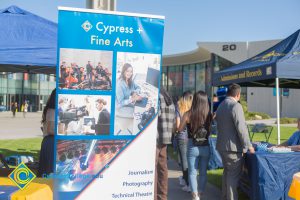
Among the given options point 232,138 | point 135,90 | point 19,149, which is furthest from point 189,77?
point 135,90

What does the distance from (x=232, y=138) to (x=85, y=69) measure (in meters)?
2.69

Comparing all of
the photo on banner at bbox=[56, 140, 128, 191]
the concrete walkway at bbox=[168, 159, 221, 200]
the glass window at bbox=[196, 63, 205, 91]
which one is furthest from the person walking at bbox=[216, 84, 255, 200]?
the glass window at bbox=[196, 63, 205, 91]

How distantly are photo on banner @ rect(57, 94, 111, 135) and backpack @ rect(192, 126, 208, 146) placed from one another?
2.50 meters

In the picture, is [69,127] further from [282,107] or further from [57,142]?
[282,107]

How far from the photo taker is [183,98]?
6809mm

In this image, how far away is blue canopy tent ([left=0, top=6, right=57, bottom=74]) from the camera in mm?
4871

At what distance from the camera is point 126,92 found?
11.9ft

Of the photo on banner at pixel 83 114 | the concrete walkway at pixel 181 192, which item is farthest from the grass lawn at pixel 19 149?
the photo on banner at pixel 83 114

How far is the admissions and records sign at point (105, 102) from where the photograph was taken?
341cm

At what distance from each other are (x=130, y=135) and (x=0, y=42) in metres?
2.38

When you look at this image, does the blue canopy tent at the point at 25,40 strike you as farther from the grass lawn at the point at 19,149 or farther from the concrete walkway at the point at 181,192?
the grass lawn at the point at 19,149

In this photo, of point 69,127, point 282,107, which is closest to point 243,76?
point 69,127

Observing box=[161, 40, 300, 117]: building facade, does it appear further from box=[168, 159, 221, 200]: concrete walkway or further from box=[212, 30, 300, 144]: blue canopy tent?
box=[168, 159, 221, 200]: concrete walkway

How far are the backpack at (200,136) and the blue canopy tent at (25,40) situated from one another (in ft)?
7.58
